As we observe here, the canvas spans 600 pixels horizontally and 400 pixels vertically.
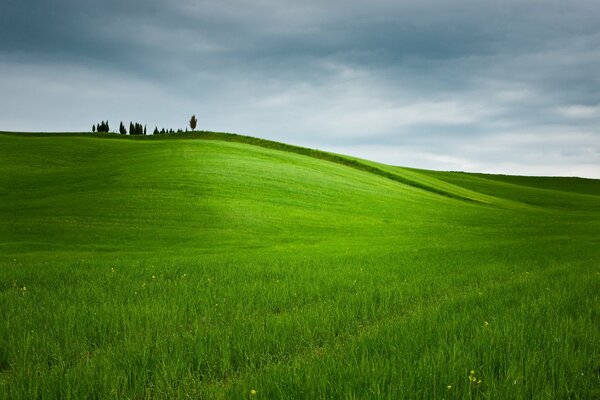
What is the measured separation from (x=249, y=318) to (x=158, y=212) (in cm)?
2648

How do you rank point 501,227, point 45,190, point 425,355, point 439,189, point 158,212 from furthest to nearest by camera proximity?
1. point 439,189
2. point 45,190
3. point 501,227
4. point 158,212
5. point 425,355

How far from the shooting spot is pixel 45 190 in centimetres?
4153

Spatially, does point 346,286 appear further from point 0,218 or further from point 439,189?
point 439,189

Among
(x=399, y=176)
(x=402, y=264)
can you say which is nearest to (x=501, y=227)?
(x=402, y=264)

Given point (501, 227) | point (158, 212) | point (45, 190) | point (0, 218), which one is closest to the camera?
point (0, 218)

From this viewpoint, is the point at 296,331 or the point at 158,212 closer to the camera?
the point at 296,331

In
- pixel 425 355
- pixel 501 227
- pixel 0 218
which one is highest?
pixel 425 355

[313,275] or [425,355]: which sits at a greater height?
[425,355]

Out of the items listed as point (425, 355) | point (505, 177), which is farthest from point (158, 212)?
point (505, 177)

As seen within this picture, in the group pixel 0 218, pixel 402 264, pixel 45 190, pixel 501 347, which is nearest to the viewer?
pixel 501 347

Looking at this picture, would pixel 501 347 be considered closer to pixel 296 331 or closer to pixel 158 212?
pixel 296 331

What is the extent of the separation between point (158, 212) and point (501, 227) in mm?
30464

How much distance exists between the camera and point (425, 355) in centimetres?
501

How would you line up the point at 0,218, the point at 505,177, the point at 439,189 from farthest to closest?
1. the point at 505,177
2. the point at 439,189
3. the point at 0,218
